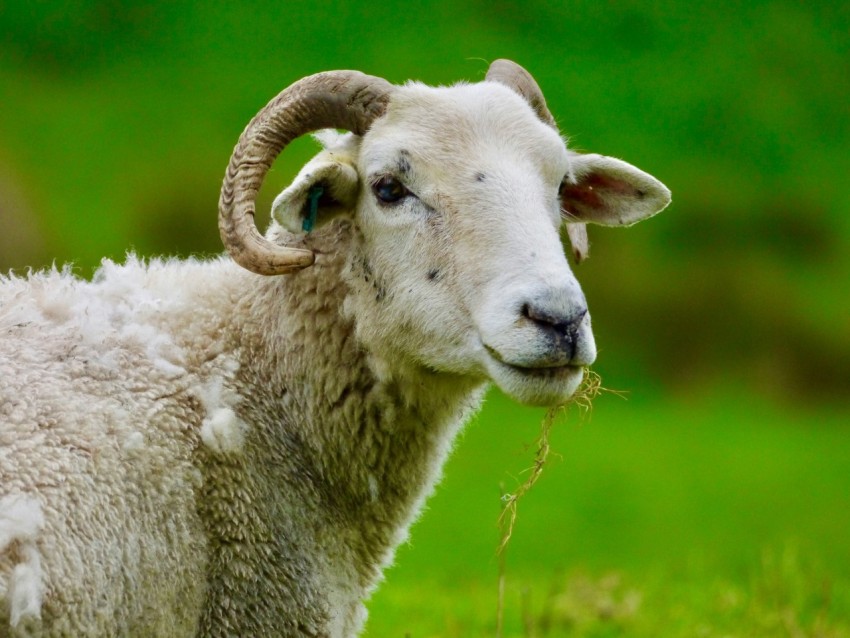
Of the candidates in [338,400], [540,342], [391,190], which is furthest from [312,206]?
[540,342]

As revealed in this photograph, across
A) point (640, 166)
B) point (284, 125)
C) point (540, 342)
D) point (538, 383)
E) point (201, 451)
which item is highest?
point (284, 125)

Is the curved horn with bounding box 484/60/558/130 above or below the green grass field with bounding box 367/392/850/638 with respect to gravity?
above

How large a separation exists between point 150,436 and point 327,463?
0.69 meters

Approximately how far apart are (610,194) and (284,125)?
4.92ft

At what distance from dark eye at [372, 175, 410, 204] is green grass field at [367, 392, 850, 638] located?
1724mm

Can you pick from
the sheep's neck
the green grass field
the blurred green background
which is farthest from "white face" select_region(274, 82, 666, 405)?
the blurred green background

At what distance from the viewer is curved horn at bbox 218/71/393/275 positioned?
13.5 feet

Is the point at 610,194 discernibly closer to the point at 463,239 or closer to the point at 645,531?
the point at 463,239

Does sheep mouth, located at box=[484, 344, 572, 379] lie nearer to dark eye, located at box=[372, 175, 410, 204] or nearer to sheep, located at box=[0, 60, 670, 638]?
sheep, located at box=[0, 60, 670, 638]

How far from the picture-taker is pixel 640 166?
19.7m

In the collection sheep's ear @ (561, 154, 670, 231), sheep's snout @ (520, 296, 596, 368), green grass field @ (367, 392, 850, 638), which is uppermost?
sheep's ear @ (561, 154, 670, 231)

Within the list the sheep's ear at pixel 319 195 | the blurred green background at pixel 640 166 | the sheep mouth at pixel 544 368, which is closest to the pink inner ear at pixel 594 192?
the sheep's ear at pixel 319 195

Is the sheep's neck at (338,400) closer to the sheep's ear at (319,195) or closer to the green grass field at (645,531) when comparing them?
the sheep's ear at (319,195)

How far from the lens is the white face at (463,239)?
376cm
